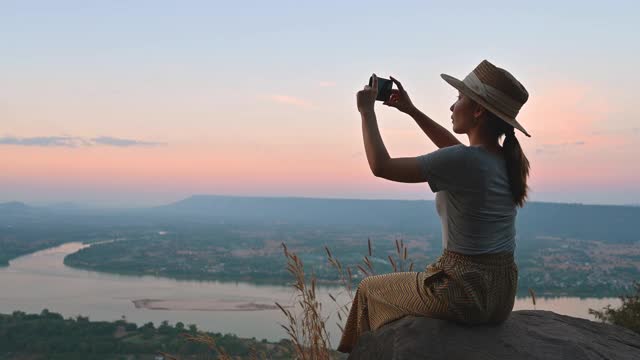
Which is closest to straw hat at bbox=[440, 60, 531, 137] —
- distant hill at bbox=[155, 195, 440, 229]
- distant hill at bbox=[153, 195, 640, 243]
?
distant hill at bbox=[153, 195, 640, 243]

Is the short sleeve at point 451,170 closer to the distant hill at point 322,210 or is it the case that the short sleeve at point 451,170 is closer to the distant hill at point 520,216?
the distant hill at point 520,216

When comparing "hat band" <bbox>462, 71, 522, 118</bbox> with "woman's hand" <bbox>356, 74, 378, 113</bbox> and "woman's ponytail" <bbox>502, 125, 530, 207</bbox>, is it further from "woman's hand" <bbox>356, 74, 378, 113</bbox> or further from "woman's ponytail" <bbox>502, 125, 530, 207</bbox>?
"woman's hand" <bbox>356, 74, 378, 113</bbox>

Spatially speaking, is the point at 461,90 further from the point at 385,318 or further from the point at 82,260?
the point at 82,260

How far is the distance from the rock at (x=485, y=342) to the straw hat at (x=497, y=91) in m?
0.78

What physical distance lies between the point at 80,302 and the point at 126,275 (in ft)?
48.8

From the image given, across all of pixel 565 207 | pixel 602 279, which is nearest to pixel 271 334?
pixel 602 279

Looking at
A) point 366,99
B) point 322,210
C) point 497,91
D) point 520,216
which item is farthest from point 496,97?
point 322,210

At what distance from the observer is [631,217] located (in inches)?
3132

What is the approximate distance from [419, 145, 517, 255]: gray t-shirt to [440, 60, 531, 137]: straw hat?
7.5 inches

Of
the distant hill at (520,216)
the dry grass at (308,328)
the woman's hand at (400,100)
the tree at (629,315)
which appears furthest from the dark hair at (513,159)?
the distant hill at (520,216)

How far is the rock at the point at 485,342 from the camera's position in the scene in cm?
217

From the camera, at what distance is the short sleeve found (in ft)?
6.82

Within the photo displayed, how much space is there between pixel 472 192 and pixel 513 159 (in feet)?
0.77

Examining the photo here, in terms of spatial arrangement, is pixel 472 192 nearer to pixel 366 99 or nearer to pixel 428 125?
pixel 366 99
